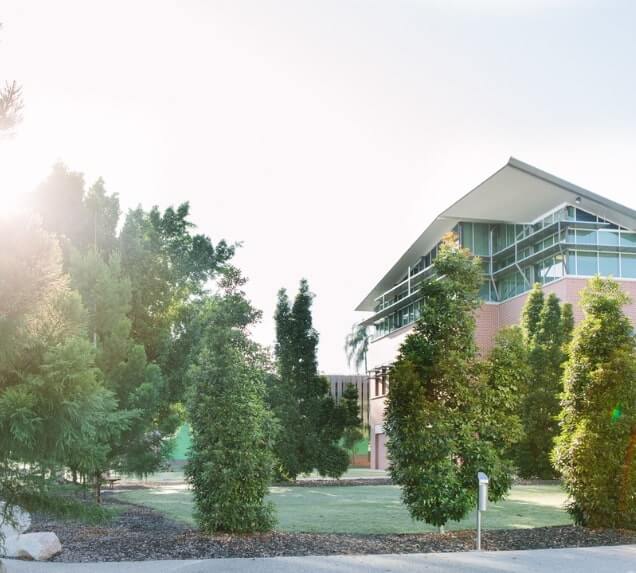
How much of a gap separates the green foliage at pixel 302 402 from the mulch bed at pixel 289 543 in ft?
58.4

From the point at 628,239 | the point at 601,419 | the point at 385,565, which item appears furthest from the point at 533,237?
the point at 385,565

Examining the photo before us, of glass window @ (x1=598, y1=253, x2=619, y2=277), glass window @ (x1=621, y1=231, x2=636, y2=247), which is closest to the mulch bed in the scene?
glass window @ (x1=598, y1=253, x2=619, y2=277)

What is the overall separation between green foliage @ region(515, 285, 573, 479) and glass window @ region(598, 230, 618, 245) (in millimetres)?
5787

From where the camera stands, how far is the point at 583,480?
13.4 m

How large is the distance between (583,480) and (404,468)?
286 centimetres

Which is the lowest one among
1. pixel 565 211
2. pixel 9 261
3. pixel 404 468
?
pixel 404 468

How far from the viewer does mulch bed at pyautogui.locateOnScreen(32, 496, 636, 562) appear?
10961 millimetres

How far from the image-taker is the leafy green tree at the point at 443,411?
12.8m

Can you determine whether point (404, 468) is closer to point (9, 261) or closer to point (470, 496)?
point (470, 496)

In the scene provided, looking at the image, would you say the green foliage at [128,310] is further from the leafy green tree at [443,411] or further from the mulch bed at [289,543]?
the leafy green tree at [443,411]

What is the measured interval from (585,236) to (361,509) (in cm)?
2138

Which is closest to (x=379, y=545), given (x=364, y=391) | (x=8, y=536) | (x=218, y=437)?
(x=218, y=437)

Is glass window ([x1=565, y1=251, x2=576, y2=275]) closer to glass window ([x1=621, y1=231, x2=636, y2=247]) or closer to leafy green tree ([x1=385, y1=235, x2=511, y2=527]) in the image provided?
glass window ([x1=621, y1=231, x2=636, y2=247])

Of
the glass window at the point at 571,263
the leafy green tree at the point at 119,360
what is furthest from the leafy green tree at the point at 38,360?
the glass window at the point at 571,263
